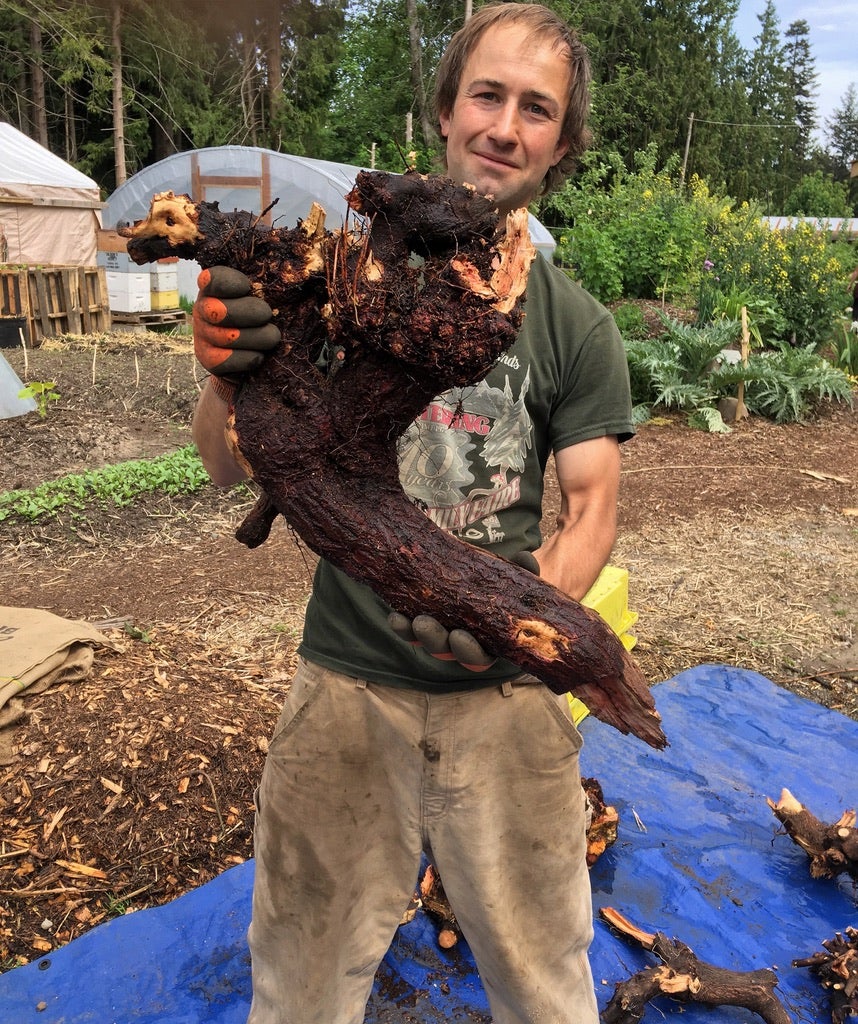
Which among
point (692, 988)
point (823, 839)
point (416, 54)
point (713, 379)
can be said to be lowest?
point (692, 988)

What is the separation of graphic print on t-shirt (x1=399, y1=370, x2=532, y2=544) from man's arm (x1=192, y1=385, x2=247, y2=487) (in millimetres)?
428

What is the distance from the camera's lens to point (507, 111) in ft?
6.19

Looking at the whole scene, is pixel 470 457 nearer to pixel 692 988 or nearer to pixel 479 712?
pixel 479 712

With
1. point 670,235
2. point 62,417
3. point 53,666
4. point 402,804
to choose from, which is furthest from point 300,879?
point 670,235

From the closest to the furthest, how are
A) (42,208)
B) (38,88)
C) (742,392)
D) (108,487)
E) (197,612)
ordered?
(197,612)
(108,487)
(742,392)
(42,208)
(38,88)

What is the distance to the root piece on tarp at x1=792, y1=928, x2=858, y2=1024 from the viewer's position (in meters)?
2.48

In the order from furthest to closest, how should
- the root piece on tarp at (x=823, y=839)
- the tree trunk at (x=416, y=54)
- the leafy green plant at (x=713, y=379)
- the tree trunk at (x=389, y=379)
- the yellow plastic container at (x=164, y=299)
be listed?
the tree trunk at (x=416, y=54) < the yellow plastic container at (x=164, y=299) < the leafy green plant at (x=713, y=379) < the root piece on tarp at (x=823, y=839) < the tree trunk at (x=389, y=379)

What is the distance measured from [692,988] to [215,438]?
85.5 inches

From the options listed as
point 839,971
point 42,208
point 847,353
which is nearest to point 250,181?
point 42,208

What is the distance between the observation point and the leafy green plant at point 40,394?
7.94 meters

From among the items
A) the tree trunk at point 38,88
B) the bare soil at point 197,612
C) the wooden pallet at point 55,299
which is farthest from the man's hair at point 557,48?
the tree trunk at point 38,88

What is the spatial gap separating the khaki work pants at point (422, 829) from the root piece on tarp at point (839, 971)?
3.36 feet

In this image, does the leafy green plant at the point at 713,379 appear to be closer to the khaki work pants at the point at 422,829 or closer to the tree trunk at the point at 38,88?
the khaki work pants at the point at 422,829

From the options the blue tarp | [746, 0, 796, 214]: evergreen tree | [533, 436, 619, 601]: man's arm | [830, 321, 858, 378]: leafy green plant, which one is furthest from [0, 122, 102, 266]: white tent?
[746, 0, 796, 214]: evergreen tree
